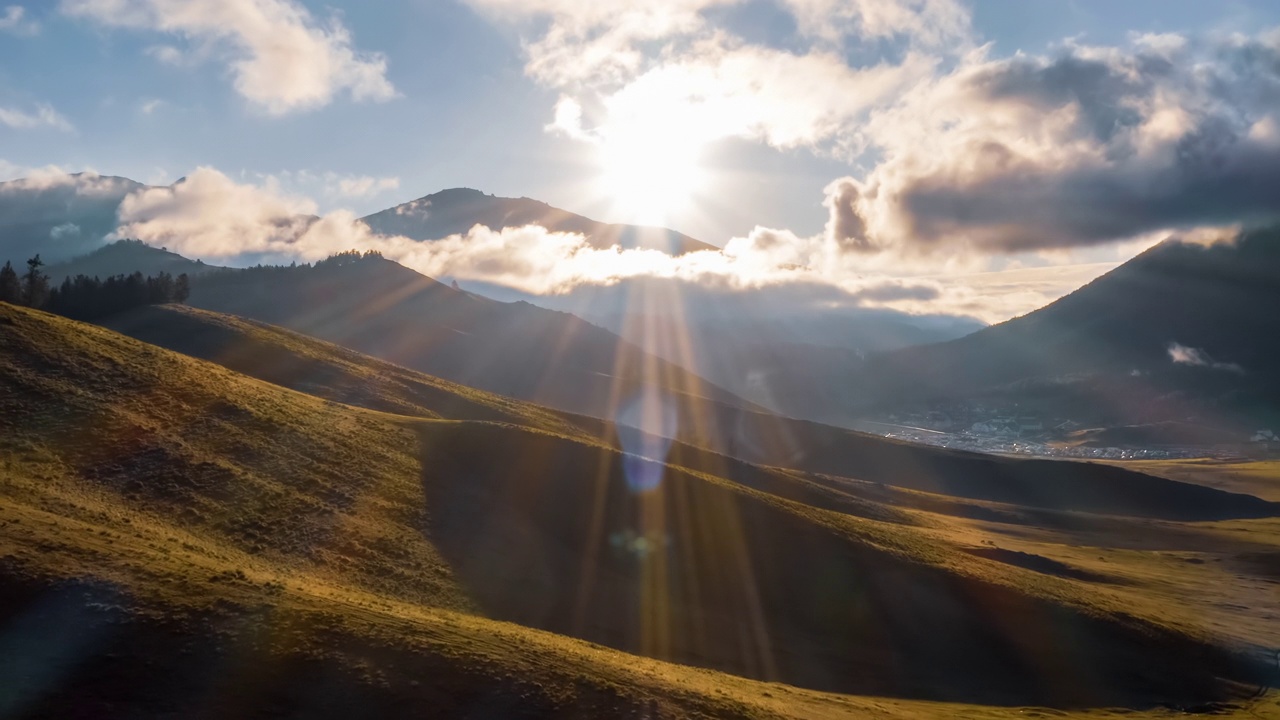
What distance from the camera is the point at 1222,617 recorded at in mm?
90938

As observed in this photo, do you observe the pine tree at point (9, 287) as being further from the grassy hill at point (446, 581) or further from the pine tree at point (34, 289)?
the grassy hill at point (446, 581)

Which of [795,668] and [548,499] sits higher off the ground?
[548,499]

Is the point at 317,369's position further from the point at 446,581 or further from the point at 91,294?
the point at 446,581

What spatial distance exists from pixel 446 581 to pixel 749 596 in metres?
27.3

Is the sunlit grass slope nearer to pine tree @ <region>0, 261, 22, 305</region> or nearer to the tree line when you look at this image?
the tree line

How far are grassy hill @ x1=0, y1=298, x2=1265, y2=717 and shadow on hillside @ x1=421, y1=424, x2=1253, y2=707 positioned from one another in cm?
29

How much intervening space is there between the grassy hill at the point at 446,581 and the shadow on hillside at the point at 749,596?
289 millimetres

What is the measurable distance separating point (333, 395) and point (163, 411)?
165 feet

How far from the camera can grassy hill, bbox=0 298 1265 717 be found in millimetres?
33875

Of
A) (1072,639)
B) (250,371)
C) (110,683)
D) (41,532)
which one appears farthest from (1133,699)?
(250,371)

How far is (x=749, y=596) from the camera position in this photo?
2709 inches

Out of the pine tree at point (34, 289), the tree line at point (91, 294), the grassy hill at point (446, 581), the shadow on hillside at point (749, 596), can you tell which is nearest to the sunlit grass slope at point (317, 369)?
the pine tree at point (34, 289)

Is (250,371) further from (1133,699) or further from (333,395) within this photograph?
(1133,699)

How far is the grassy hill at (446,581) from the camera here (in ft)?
111
